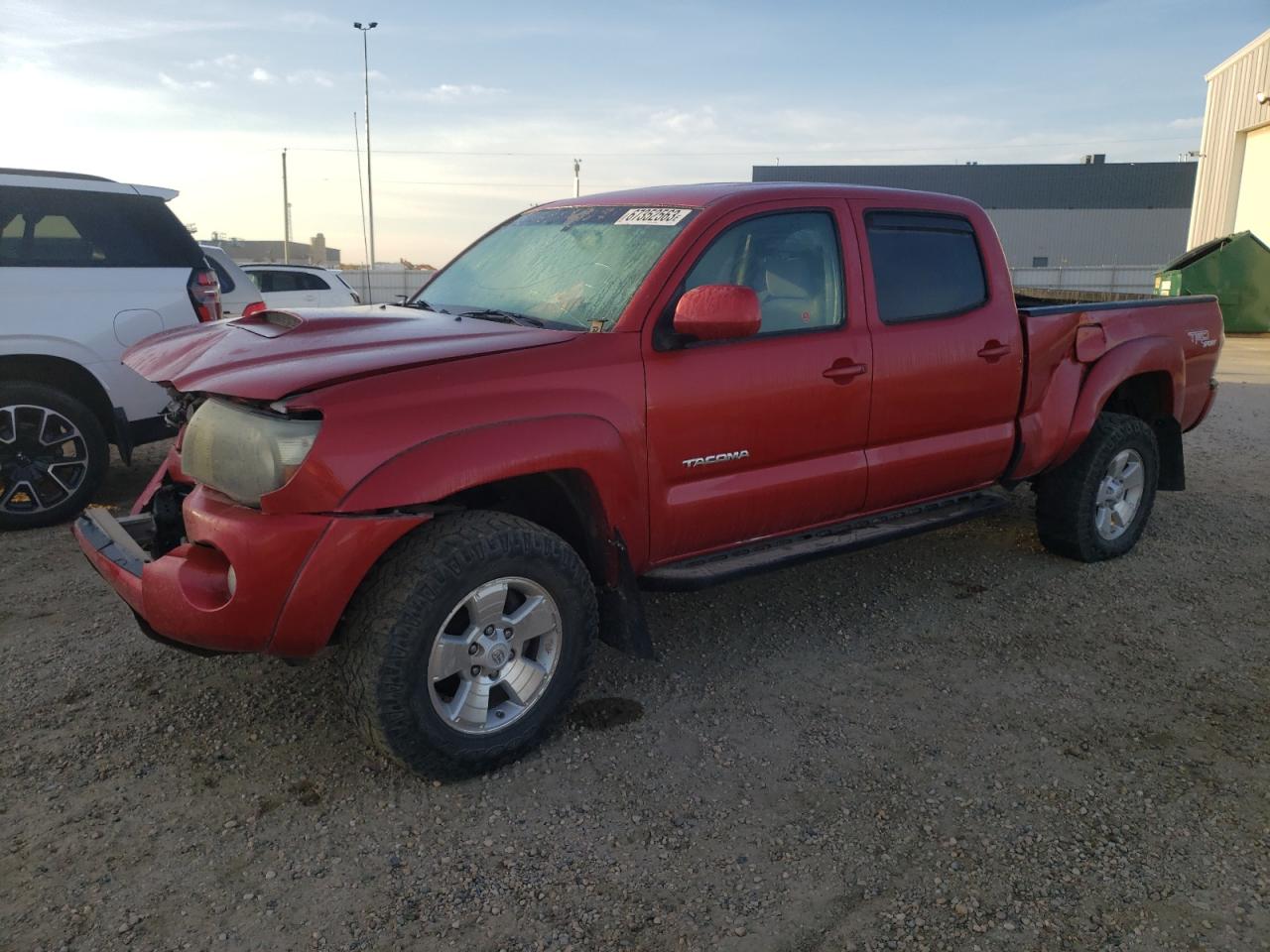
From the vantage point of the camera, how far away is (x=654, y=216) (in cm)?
367

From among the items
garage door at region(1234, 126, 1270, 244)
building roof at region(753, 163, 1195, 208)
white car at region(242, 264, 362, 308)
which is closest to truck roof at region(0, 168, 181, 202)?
white car at region(242, 264, 362, 308)

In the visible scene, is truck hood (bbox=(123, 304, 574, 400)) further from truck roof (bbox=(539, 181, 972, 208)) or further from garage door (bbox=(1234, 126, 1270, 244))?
garage door (bbox=(1234, 126, 1270, 244))

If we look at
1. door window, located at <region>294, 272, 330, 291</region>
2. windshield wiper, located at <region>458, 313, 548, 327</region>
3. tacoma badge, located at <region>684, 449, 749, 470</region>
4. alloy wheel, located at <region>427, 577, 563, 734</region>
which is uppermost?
door window, located at <region>294, 272, 330, 291</region>

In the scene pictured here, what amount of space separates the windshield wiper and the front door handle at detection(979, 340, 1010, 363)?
2.07 meters

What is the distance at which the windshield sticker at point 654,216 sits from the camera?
141 inches

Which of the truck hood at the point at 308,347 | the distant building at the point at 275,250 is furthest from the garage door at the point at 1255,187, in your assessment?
the distant building at the point at 275,250

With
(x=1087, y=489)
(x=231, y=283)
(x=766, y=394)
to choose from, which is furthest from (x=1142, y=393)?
(x=231, y=283)

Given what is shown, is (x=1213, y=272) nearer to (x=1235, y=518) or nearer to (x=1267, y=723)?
(x=1235, y=518)

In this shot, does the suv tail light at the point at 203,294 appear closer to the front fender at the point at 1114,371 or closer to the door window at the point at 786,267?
the door window at the point at 786,267

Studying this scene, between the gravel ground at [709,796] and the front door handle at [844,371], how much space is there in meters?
1.16

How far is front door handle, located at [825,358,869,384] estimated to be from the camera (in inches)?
146

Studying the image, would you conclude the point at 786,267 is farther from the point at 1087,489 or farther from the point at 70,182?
the point at 70,182

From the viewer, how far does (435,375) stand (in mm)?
2814

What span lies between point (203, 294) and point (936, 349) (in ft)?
14.1
